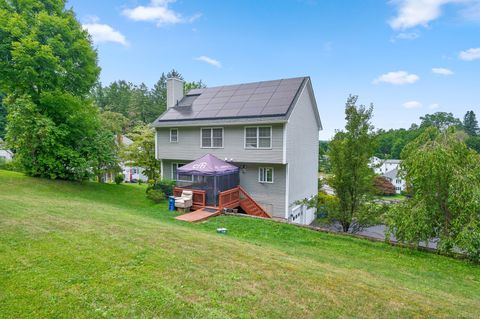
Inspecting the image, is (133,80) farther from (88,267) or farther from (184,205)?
(88,267)

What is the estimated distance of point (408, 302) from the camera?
452 cm

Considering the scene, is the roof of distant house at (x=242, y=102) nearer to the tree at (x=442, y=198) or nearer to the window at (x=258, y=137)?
the window at (x=258, y=137)

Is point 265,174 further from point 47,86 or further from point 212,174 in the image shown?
point 47,86

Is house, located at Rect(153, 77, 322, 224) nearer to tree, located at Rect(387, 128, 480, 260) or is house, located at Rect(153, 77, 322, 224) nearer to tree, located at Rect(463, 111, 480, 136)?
tree, located at Rect(387, 128, 480, 260)

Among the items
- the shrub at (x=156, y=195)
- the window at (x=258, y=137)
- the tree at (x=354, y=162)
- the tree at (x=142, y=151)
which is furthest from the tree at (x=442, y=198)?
the tree at (x=142, y=151)

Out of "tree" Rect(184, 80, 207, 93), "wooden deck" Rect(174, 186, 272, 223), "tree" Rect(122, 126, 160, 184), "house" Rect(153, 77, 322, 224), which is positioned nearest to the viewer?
"wooden deck" Rect(174, 186, 272, 223)

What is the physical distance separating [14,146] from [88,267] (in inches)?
563

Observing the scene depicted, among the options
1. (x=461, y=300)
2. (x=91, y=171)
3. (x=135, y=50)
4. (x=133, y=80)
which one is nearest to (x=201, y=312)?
(x=461, y=300)

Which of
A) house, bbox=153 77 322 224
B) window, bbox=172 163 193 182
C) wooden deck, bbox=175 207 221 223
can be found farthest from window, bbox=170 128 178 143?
wooden deck, bbox=175 207 221 223

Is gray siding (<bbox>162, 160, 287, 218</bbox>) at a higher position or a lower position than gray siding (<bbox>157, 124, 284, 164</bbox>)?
lower

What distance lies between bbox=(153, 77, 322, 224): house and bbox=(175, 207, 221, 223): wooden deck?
3421 mm

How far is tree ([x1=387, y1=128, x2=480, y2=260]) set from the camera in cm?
788

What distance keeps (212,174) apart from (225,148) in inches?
120

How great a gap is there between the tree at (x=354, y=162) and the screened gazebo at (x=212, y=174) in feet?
18.8
